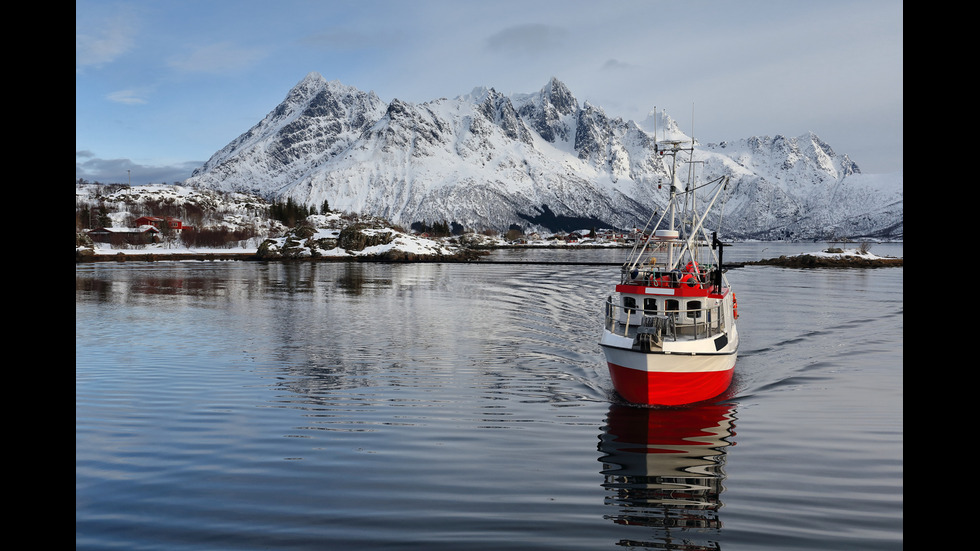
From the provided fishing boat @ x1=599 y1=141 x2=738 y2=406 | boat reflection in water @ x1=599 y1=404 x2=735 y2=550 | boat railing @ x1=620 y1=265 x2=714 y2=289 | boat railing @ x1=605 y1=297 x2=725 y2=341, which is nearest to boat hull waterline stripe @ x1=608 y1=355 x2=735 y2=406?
fishing boat @ x1=599 y1=141 x2=738 y2=406

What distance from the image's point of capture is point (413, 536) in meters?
12.3

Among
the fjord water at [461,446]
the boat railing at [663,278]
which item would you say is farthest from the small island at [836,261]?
the boat railing at [663,278]

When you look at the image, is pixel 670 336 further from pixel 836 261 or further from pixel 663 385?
pixel 836 261

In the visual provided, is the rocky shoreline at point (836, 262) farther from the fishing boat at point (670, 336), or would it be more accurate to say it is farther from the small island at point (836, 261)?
the fishing boat at point (670, 336)

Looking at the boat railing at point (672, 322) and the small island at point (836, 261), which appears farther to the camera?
the small island at point (836, 261)

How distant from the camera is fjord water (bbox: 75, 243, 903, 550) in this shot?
42.3 feet

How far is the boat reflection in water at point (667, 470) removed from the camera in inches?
524

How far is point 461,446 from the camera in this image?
18344mm

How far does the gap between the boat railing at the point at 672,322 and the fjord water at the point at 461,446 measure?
3.04 meters

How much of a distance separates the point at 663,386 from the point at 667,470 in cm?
652
